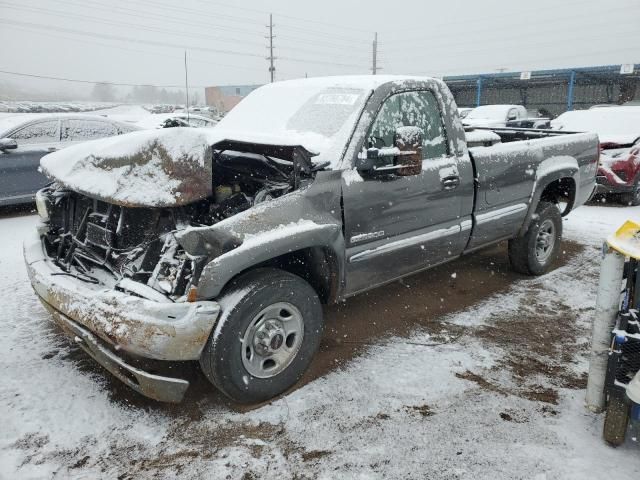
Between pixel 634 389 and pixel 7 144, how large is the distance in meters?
7.86

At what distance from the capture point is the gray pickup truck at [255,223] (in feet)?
8.71

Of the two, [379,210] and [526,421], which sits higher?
[379,210]

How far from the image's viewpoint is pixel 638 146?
27.5 feet

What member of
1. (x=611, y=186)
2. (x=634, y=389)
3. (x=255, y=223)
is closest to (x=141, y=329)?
(x=255, y=223)

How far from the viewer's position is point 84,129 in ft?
27.2

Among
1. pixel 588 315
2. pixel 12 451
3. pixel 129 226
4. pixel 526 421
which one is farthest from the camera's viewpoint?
pixel 588 315

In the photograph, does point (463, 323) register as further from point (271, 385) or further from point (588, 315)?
point (271, 385)

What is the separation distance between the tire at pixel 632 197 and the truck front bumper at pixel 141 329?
831cm

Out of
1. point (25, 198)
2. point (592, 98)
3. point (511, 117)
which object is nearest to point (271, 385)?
point (25, 198)

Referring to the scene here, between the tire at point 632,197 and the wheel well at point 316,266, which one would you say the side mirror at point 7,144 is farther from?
the tire at point 632,197

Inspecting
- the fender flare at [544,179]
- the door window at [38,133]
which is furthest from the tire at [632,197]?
the door window at [38,133]

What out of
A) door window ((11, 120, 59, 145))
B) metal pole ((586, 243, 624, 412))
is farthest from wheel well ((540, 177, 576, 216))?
door window ((11, 120, 59, 145))

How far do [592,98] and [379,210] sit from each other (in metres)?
36.2

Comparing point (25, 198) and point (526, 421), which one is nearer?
point (526, 421)
